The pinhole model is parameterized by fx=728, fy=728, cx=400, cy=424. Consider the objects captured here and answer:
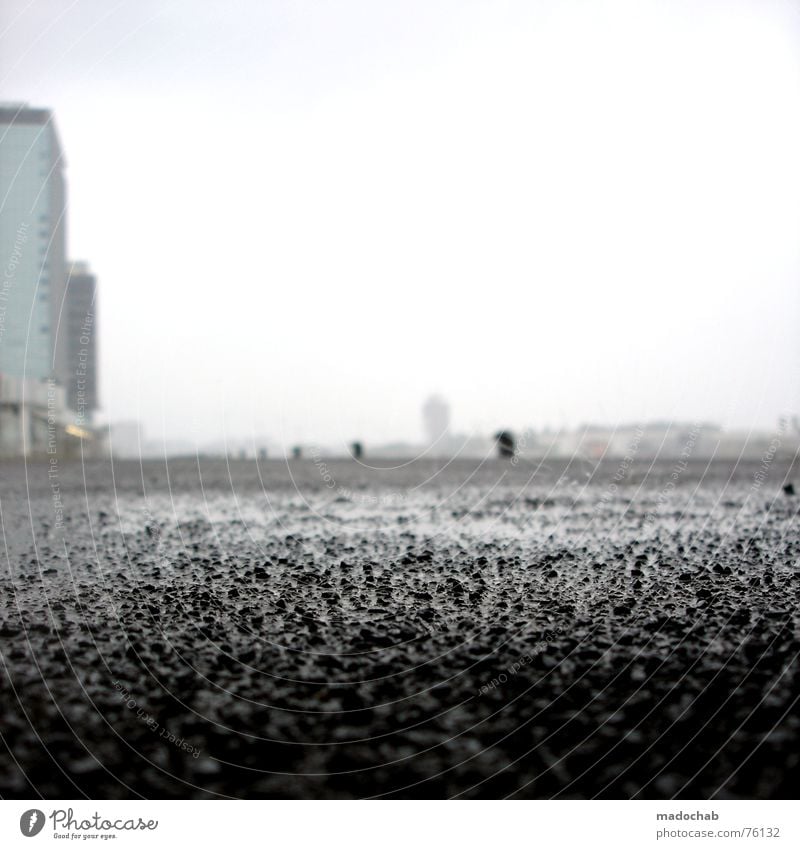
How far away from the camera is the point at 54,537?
5.15m

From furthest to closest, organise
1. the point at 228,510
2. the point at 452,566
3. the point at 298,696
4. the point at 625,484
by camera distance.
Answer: the point at 625,484 → the point at 228,510 → the point at 452,566 → the point at 298,696

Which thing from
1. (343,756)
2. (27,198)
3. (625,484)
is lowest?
(625,484)

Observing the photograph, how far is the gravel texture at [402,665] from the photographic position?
5.80 feet

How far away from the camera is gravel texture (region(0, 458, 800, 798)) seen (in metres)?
1.77

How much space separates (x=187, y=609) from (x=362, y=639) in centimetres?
91

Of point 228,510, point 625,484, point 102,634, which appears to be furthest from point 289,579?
point 625,484

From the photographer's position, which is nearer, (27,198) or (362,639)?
(362,639)

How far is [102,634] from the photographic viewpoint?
279 cm

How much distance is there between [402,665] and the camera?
241 cm

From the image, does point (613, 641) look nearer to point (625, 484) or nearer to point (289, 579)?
point (289, 579)
